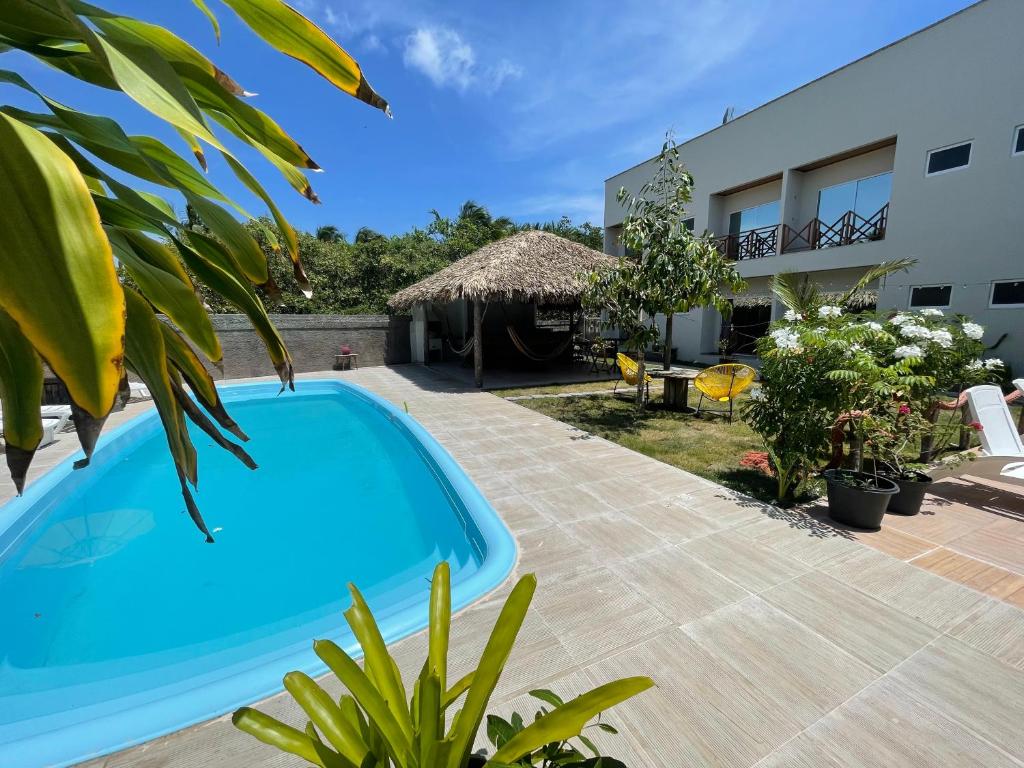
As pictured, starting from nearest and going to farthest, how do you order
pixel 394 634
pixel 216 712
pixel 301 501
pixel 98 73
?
pixel 98 73
pixel 216 712
pixel 394 634
pixel 301 501

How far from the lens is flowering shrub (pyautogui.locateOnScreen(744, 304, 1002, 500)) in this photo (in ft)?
10.4

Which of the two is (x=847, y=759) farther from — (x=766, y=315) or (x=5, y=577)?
(x=766, y=315)

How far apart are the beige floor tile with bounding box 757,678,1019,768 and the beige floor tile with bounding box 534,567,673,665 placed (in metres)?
0.65

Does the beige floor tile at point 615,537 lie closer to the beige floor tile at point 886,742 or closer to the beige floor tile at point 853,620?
the beige floor tile at point 853,620

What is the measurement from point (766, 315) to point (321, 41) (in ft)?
48.4

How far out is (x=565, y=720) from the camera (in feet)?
2.82

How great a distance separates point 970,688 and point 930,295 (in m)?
9.89

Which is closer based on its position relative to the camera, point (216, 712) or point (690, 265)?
point (216, 712)

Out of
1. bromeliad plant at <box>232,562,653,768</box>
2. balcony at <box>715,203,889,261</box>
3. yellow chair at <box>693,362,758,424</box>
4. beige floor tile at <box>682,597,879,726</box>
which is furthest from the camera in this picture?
balcony at <box>715,203,889,261</box>

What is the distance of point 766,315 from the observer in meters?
13.1

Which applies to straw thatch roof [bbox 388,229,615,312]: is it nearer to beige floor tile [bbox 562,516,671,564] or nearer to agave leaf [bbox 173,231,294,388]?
beige floor tile [bbox 562,516,671,564]

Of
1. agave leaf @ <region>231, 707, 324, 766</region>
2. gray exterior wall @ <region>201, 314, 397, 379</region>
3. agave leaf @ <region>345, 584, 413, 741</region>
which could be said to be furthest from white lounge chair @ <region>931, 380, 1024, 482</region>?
gray exterior wall @ <region>201, 314, 397, 379</region>

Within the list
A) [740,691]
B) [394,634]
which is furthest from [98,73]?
[740,691]

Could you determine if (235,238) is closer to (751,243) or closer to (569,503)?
(569,503)
